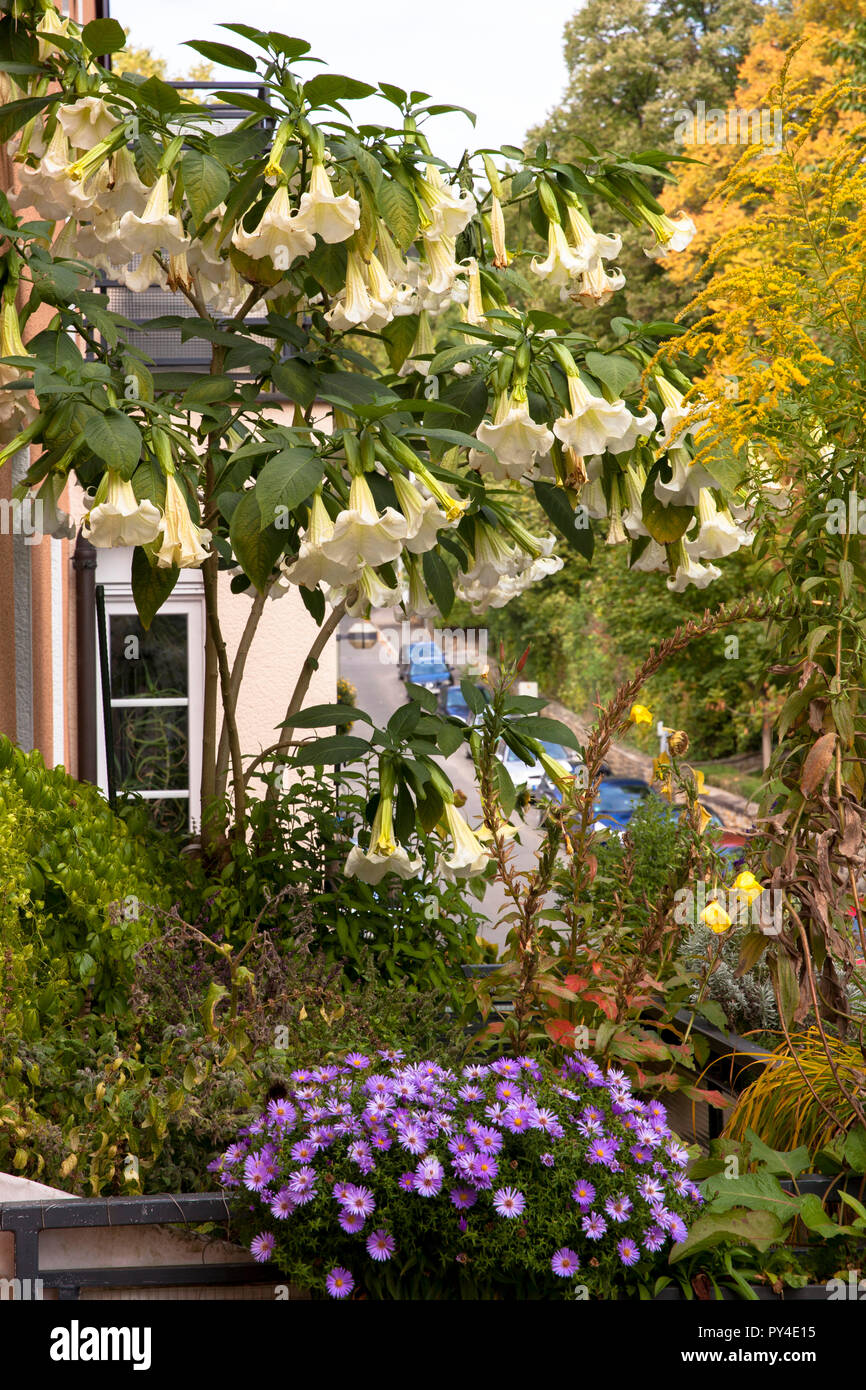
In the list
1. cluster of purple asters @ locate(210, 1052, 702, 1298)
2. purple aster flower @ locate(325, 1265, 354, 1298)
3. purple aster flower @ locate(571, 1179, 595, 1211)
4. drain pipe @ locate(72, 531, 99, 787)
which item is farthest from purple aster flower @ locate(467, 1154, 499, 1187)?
drain pipe @ locate(72, 531, 99, 787)

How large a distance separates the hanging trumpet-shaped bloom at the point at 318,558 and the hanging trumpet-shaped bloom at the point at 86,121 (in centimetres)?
110

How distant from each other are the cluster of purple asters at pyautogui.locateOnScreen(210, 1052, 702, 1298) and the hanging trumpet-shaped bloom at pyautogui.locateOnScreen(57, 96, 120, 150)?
84.5 inches

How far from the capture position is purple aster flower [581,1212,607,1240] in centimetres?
186

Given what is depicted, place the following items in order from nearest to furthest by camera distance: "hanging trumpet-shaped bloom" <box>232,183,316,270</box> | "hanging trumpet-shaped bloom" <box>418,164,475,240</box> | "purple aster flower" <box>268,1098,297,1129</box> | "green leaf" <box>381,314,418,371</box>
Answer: "purple aster flower" <box>268,1098,297,1129</box>
"hanging trumpet-shaped bloom" <box>232,183,316,270</box>
"hanging trumpet-shaped bloom" <box>418,164,475,240</box>
"green leaf" <box>381,314,418,371</box>

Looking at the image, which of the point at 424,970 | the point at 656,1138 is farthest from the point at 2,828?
the point at 656,1138

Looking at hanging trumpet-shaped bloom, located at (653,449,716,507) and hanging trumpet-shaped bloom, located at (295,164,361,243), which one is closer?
hanging trumpet-shaped bloom, located at (295,164,361,243)

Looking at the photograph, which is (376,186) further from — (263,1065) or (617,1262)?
(617,1262)

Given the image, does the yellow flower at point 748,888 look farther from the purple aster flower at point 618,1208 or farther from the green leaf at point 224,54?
the green leaf at point 224,54

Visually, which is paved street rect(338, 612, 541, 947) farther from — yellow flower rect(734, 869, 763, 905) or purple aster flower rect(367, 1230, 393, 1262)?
purple aster flower rect(367, 1230, 393, 1262)

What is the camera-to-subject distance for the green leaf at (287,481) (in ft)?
7.17

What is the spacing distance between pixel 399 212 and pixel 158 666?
5269 millimetres

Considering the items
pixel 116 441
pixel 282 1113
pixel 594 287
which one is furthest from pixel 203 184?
pixel 282 1113

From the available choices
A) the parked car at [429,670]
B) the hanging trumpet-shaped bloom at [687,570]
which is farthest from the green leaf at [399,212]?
the parked car at [429,670]

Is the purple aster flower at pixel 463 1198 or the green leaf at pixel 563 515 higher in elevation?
the green leaf at pixel 563 515
